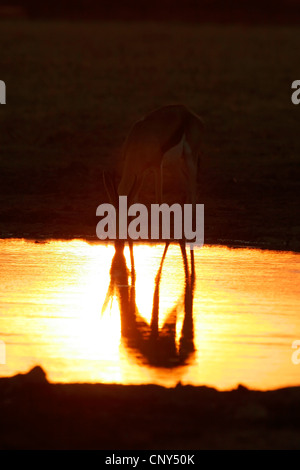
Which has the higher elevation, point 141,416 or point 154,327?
point 154,327

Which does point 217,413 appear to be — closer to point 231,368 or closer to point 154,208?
point 231,368

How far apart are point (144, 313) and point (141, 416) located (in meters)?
2.48

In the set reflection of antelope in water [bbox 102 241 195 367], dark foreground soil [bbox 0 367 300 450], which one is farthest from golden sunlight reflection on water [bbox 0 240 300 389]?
dark foreground soil [bbox 0 367 300 450]

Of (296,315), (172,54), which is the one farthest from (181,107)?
(172,54)

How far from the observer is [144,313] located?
7.56 m

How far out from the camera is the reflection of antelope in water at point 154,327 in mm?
6378

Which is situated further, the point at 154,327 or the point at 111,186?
the point at 111,186

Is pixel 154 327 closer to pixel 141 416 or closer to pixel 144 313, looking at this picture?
pixel 144 313

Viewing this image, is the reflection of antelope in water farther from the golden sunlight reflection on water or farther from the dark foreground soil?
the dark foreground soil

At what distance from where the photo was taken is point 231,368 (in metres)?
6.07

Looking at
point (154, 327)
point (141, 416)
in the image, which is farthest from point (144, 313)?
point (141, 416)

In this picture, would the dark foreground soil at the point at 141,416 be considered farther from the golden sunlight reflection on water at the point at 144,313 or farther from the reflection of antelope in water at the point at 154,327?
the reflection of antelope in water at the point at 154,327

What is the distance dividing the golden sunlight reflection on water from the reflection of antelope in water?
0.07 feet
